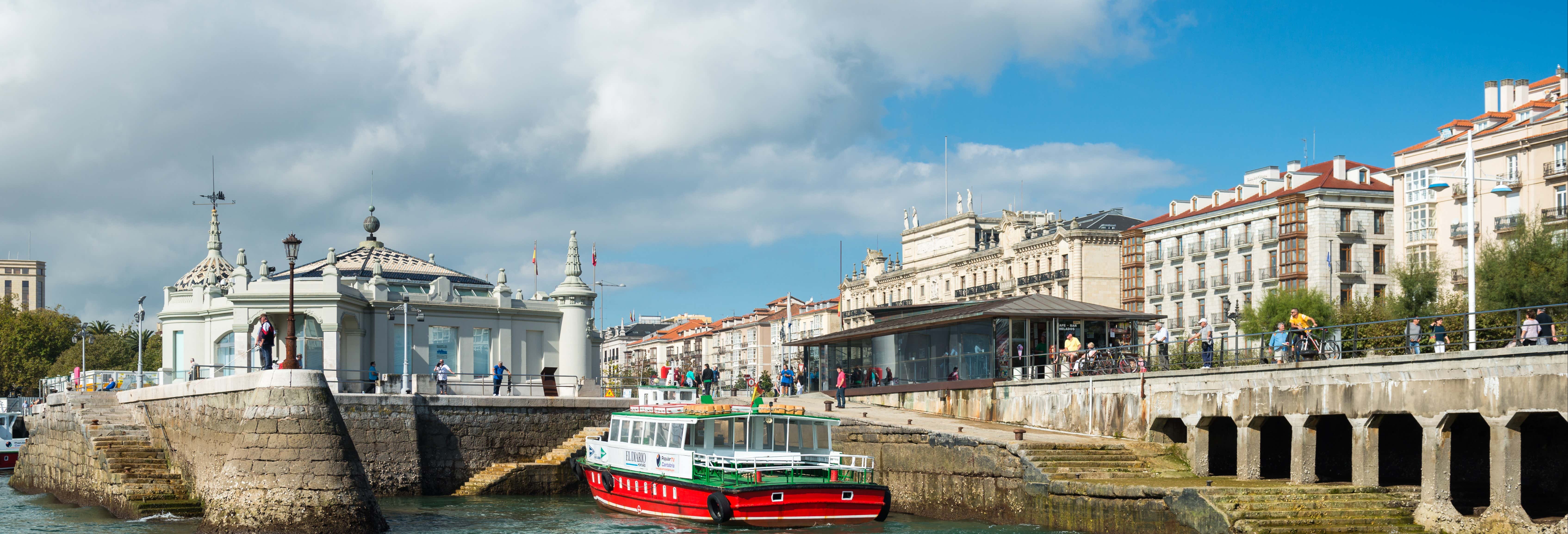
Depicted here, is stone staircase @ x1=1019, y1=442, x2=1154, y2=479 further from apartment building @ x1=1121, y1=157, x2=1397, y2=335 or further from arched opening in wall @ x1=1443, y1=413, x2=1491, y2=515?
apartment building @ x1=1121, y1=157, x2=1397, y2=335

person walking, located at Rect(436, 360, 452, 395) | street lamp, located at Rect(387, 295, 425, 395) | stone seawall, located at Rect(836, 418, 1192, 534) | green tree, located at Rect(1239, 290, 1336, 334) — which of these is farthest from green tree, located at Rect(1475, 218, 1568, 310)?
street lamp, located at Rect(387, 295, 425, 395)

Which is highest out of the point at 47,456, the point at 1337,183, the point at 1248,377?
the point at 1337,183

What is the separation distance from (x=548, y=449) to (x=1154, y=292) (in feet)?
207

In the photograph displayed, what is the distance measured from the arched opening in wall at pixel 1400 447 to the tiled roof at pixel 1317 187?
180 feet

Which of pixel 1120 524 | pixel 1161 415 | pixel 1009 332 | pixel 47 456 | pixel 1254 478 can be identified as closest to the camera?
pixel 1120 524

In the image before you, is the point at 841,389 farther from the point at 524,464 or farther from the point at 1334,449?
the point at 1334,449

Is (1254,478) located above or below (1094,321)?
below

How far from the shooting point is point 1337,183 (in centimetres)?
8531

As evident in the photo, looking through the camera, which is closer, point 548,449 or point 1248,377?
point 1248,377

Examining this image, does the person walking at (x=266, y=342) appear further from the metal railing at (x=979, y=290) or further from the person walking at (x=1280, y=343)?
the metal railing at (x=979, y=290)

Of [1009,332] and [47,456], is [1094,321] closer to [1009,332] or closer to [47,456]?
[1009,332]

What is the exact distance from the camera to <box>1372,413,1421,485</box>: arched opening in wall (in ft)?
97.6

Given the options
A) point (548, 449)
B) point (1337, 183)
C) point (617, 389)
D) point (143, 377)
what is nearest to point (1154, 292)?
point (1337, 183)

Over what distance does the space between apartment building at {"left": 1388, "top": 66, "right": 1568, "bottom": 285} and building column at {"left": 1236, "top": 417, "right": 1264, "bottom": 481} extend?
33.8m
